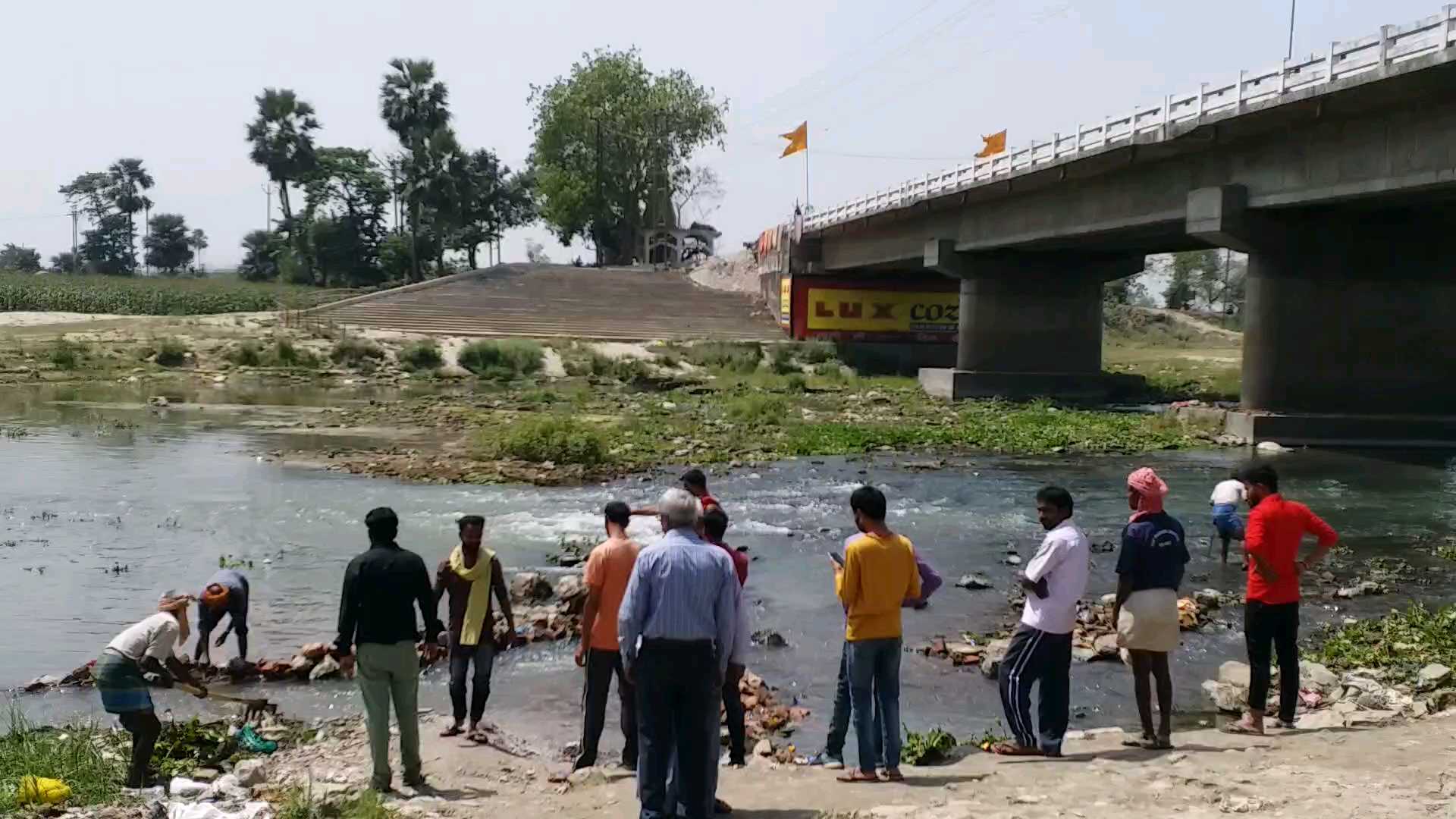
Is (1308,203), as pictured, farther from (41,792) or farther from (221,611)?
(41,792)

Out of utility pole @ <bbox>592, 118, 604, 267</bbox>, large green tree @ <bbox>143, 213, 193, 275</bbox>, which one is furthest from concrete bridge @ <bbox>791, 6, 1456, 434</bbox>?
large green tree @ <bbox>143, 213, 193, 275</bbox>

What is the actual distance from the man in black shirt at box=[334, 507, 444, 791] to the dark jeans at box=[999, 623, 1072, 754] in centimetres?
365

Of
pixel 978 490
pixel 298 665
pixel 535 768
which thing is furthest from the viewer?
pixel 978 490

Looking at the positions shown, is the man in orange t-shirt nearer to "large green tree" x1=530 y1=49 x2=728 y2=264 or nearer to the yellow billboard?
the yellow billboard

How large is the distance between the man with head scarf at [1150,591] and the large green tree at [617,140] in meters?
90.8

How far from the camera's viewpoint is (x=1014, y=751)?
8477 millimetres

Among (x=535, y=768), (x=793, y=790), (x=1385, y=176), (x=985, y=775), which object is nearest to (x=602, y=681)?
(x=535, y=768)

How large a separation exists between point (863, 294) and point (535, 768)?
55.1 metres

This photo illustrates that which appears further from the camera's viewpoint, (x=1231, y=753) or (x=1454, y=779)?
(x=1231, y=753)

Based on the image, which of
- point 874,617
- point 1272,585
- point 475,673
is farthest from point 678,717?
point 1272,585

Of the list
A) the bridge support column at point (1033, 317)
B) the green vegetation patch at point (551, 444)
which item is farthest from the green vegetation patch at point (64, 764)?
the bridge support column at point (1033, 317)

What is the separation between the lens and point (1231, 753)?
8.22 metres

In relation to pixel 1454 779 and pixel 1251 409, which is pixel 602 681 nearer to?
pixel 1454 779

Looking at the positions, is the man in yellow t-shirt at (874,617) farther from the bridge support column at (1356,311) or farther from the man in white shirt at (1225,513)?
the bridge support column at (1356,311)
